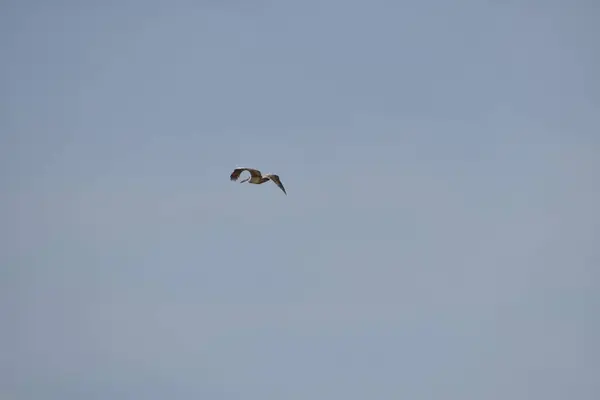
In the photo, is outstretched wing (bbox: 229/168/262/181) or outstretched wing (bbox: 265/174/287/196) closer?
outstretched wing (bbox: 229/168/262/181)

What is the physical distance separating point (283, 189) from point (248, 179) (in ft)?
14.5

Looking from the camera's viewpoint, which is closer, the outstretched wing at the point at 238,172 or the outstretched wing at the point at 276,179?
the outstretched wing at the point at 238,172

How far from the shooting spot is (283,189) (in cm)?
17350

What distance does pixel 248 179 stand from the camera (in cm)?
17100

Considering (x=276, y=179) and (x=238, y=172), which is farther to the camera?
(x=276, y=179)
